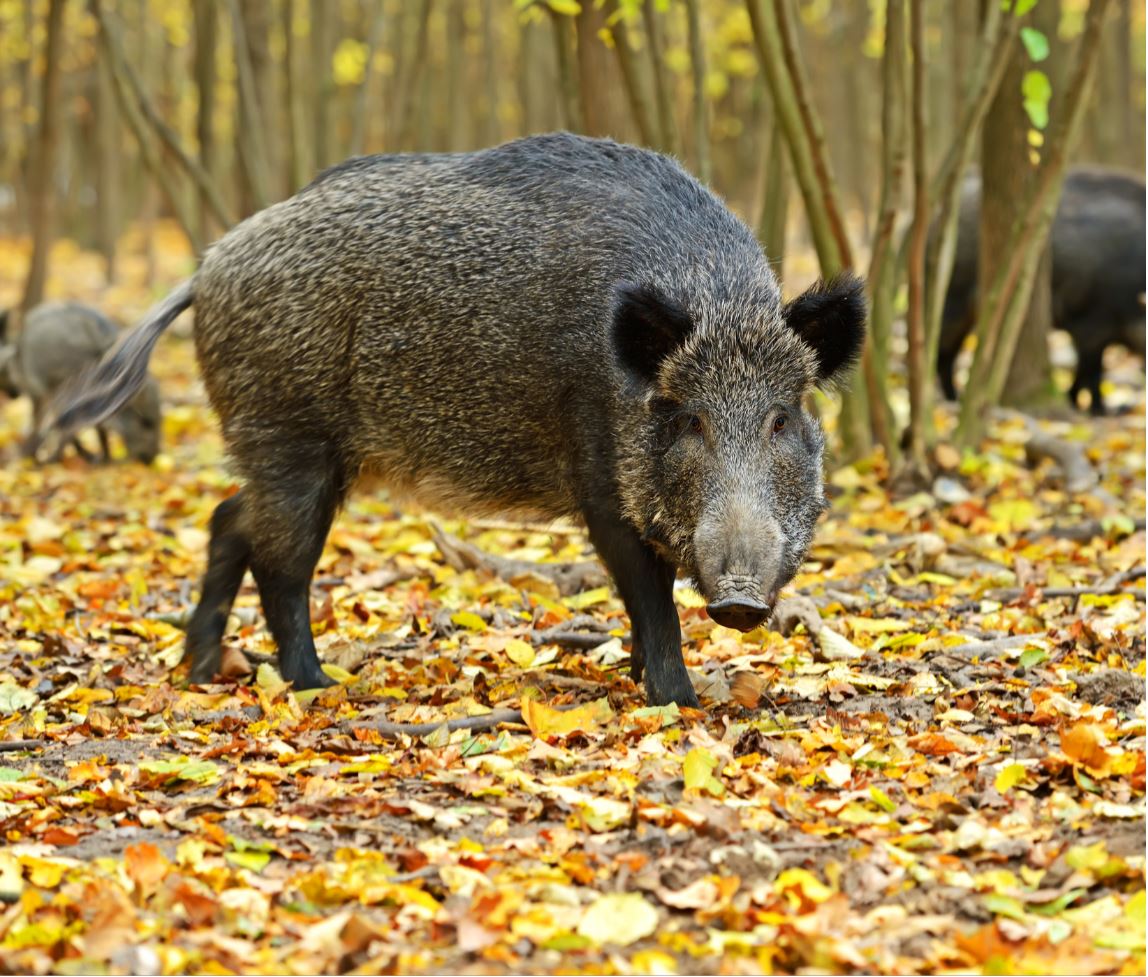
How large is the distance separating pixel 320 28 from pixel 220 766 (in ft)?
47.5

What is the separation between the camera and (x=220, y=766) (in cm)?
459

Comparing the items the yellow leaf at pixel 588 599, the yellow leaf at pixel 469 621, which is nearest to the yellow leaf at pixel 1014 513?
the yellow leaf at pixel 588 599

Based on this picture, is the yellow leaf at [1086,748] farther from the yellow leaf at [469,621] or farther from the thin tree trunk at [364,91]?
the thin tree trunk at [364,91]

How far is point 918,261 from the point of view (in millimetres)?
8531

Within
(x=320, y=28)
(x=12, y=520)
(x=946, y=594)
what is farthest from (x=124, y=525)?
(x=320, y=28)

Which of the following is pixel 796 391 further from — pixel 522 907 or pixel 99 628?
pixel 99 628

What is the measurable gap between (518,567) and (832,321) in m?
2.69

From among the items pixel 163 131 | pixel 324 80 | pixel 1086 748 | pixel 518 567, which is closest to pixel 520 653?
pixel 518 567

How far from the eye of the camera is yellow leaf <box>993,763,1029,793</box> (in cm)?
416

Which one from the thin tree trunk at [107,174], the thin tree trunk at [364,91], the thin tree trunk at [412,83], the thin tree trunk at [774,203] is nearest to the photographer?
the thin tree trunk at [774,203]

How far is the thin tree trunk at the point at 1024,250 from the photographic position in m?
8.21

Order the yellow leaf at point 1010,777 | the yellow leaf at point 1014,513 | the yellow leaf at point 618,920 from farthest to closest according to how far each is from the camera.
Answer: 1. the yellow leaf at point 1014,513
2. the yellow leaf at point 1010,777
3. the yellow leaf at point 618,920

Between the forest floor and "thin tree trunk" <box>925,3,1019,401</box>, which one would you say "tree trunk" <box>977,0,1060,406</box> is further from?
the forest floor

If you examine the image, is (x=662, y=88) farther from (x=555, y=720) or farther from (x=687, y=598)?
(x=555, y=720)
